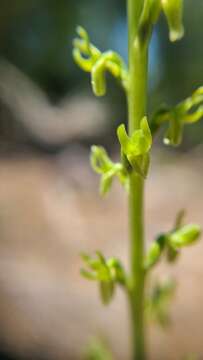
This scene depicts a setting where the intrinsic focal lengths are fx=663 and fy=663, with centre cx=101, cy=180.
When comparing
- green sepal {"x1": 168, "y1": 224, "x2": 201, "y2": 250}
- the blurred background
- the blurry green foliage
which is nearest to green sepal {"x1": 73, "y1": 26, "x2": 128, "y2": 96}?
green sepal {"x1": 168, "y1": 224, "x2": 201, "y2": 250}

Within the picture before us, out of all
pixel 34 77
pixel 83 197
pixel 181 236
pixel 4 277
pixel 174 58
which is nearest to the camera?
pixel 181 236

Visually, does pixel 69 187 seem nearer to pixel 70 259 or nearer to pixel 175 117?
pixel 70 259

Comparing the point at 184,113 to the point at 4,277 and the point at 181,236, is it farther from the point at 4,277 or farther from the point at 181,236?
the point at 4,277

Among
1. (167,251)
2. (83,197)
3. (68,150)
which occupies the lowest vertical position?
(167,251)

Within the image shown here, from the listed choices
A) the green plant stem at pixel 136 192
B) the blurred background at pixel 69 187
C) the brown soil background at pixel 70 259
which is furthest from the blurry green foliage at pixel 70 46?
the green plant stem at pixel 136 192

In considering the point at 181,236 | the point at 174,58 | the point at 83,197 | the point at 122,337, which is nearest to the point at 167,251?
the point at 181,236

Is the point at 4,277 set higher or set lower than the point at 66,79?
lower
